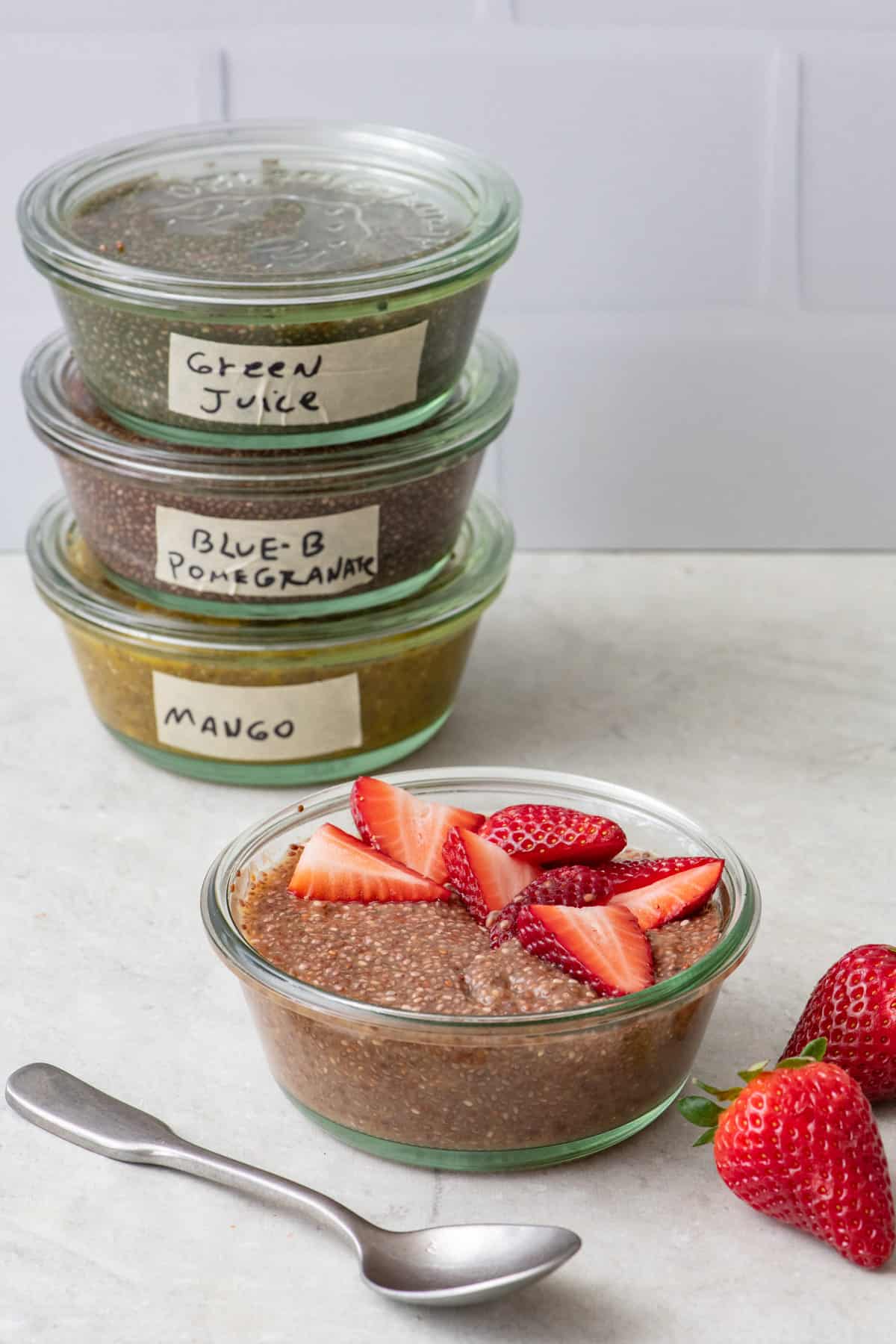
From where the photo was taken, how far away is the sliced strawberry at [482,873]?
2.59 feet

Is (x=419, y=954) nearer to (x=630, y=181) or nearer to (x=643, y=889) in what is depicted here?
(x=643, y=889)

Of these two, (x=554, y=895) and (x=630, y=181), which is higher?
(x=630, y=181)

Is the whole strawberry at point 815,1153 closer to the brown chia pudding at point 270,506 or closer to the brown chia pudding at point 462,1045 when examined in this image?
the brown chia pudding at point 462,1045

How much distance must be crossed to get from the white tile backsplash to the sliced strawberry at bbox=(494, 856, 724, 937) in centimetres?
67

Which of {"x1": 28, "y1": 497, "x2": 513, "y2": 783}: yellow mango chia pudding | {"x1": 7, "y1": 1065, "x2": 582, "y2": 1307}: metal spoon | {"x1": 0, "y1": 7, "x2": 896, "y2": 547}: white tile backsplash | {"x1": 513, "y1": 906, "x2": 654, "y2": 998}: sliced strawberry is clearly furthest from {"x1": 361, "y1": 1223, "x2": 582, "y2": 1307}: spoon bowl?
{"x1": 0, "y1": 7, "x2": 896, "y2": 547}: white tile backsplash

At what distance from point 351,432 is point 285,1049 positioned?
398 millimetres

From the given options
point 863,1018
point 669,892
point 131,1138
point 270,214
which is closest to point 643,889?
point 669,892

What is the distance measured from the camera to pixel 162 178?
1080 millimetres

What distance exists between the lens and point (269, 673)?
3.37ft

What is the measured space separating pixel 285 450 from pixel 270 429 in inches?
0.7

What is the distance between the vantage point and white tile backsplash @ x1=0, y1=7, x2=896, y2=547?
1259 millimetres

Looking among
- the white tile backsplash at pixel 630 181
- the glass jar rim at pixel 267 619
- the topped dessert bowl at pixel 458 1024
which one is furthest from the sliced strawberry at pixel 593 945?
the white tile backsplash at pixel 630 181

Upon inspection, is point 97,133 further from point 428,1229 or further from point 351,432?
point 428,1229

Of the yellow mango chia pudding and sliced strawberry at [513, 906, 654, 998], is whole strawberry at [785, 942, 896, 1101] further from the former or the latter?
the yellow mango chia pudding
